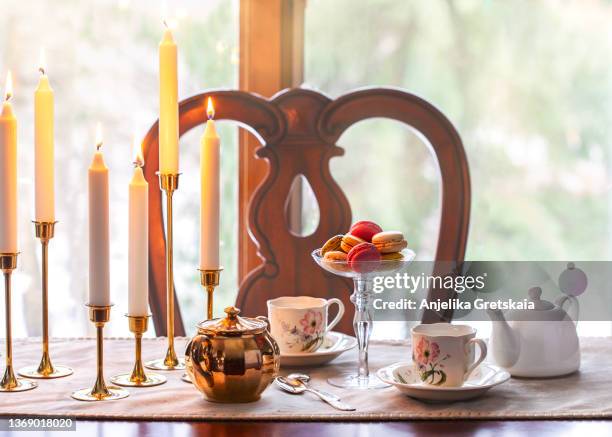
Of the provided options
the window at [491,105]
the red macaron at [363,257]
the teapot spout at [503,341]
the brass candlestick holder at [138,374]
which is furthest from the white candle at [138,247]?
the window at [491,105]

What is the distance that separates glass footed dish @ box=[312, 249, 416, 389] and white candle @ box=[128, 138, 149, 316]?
0.21 meters

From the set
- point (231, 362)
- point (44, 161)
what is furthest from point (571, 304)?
point (44, 161)

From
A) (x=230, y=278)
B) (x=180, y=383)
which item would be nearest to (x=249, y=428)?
(x=180, y=383)

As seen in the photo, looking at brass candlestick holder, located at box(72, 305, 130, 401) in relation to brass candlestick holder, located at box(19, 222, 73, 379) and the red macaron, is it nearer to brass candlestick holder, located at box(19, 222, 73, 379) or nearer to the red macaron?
brass candlestick holder, located at box(19, 222, 73, 379)

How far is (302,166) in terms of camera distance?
150cm

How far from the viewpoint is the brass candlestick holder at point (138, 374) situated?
3.43 feet

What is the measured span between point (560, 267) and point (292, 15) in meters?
0.84

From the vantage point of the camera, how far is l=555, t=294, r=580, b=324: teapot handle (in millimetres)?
1137

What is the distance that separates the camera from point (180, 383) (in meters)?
1.08

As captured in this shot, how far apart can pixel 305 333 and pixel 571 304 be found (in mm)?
341

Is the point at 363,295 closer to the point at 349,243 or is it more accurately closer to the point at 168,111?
the point at 349,243

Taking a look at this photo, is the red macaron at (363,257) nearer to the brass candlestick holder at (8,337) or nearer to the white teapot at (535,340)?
the white teapot at (535,340)

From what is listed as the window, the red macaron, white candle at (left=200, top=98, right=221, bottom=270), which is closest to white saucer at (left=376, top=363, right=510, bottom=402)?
the red macaron

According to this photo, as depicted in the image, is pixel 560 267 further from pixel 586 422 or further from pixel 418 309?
pixel 586 422
